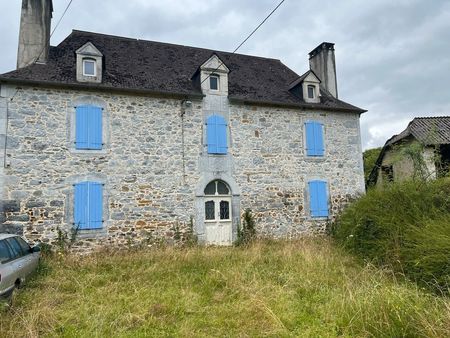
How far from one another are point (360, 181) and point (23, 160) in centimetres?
1188

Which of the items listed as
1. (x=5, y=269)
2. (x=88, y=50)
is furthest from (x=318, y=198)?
(x=5, y=269)

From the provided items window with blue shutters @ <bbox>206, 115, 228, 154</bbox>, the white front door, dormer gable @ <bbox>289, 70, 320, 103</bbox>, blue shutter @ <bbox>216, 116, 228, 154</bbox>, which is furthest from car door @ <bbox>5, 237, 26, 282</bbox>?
dormer gable @ <bbox>289, 70, 320, 103</bbox>

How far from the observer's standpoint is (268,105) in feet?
43.2

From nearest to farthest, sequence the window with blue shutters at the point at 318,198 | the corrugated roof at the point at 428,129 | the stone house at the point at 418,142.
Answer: the window with blue shutters at the point at 318,198, the stone house at the point at 418,142, the corrugated roof at the point at 428,129

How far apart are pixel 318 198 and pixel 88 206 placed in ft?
26.5

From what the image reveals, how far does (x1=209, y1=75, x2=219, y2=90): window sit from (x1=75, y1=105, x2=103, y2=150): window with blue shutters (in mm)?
3868

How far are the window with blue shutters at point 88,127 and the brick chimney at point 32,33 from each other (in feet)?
7.17

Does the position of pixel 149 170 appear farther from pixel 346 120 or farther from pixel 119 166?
pixel 346 120

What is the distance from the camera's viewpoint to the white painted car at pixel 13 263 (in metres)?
5.76

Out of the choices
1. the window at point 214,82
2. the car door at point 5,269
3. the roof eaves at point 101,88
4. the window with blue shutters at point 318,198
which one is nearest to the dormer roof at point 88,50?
the roof eaves at point 101,88

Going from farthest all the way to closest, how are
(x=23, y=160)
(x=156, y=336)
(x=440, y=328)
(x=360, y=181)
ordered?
(x=360, y=181), (x=23, y=160), (x=156, y=336), (x=440, y=328)

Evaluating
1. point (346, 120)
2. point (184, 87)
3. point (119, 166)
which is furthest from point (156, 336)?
point (346, 120)

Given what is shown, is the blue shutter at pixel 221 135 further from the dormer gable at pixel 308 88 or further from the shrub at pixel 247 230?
the dormer gable at pixel 308 88

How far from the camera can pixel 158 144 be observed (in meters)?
11.7
